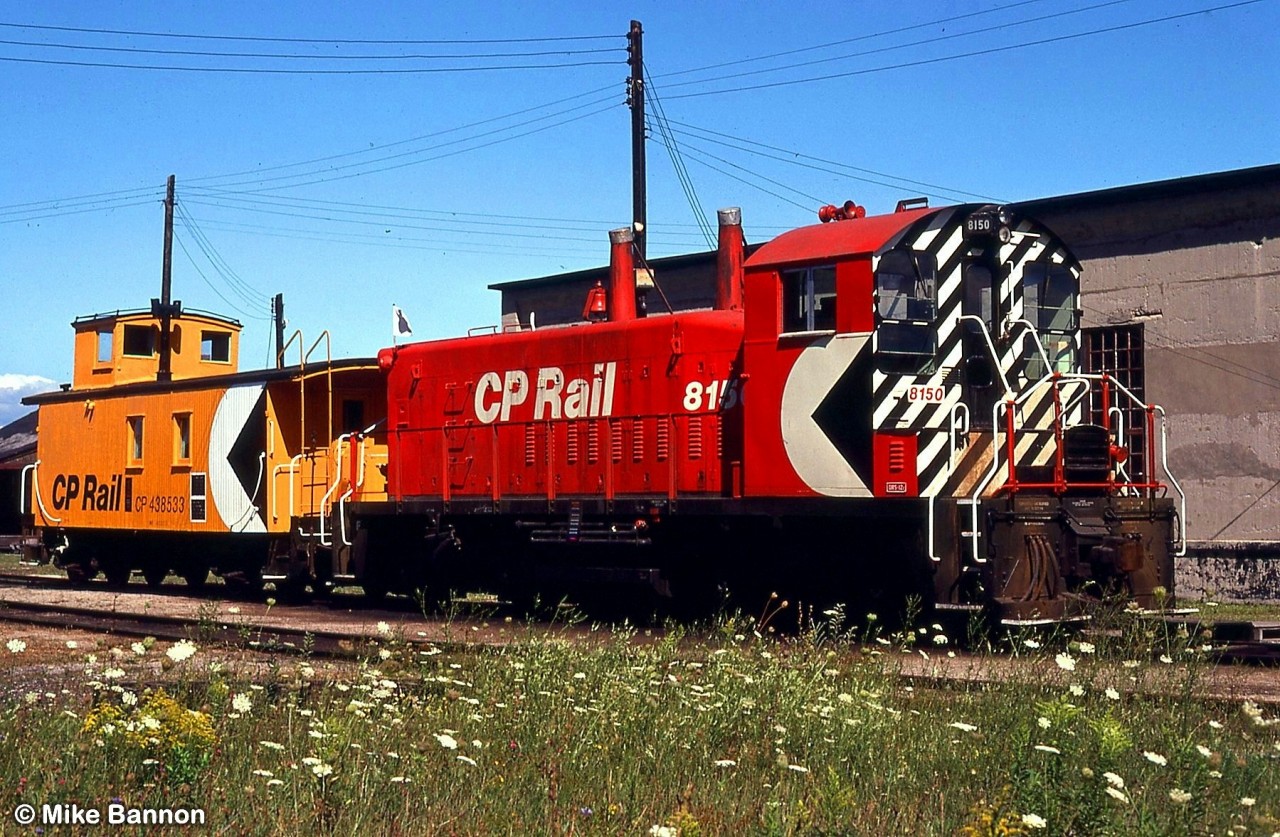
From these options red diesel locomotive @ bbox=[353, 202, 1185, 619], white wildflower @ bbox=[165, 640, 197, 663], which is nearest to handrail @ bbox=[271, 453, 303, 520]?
red diesel locomotive @ bbox=[353, 202, 1185, 619]

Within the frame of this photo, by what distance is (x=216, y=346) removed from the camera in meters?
24.1

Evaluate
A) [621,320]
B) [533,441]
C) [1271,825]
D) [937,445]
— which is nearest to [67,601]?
[533,441]

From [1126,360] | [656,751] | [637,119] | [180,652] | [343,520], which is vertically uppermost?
[637,119]

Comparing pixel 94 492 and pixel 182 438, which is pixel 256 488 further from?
pixel 94 492

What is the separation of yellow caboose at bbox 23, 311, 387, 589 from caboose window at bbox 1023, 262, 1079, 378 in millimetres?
8497

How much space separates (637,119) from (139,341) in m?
9.30

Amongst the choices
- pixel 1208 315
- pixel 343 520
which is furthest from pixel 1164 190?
pixel 343 520

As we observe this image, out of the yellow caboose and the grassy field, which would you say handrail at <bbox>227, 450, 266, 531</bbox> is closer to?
the yellow caboose

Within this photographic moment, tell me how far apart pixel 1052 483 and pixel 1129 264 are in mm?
9073

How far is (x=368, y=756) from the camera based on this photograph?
5.48m

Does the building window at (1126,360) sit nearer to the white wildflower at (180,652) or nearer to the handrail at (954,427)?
the handrail at (954,427)

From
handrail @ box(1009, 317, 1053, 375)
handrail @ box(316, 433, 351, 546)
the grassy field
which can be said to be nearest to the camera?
the grassy field

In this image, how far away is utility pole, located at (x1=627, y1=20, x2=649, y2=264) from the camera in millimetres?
24375

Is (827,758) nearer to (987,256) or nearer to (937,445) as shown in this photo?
(937,445)
